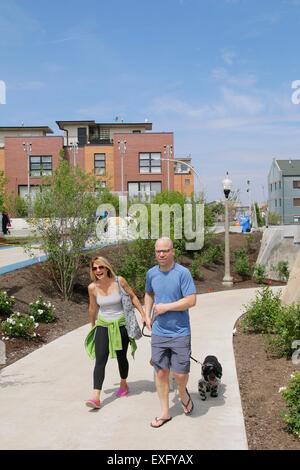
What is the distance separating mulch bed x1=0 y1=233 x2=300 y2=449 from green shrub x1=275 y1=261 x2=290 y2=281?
2743 mm

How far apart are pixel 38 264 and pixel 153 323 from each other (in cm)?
909

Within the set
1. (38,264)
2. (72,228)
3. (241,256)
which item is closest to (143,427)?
(72,228)

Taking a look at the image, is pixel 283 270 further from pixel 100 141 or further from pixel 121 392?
pixel 100 141

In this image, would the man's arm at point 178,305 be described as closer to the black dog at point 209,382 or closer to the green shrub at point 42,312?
the black dog at point 209,382

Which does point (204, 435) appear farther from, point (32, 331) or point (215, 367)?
point (32, 331)

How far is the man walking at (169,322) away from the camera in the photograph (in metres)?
5.12

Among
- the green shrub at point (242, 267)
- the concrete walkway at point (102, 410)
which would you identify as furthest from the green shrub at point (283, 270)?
the concrete walkway at point (102, 410)

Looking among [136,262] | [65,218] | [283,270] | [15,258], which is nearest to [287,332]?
[65,218]

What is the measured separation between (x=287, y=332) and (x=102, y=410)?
10.1ft

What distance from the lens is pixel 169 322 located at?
5.18m

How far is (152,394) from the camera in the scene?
6.13 m

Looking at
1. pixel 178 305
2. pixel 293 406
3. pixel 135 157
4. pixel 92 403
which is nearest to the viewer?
pixel 293 406

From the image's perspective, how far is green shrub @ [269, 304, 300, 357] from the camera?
7441 mm

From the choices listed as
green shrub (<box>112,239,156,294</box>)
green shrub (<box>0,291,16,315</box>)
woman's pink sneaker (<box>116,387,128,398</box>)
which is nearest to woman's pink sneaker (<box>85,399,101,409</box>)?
woman's pink sneaker (<box>116,387,128,398</box>)
